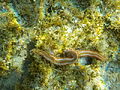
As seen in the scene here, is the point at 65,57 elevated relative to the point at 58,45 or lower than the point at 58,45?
lower

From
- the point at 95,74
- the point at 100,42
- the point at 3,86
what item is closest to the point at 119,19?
the point at 100,42

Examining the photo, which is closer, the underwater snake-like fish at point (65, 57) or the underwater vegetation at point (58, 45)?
the underwater snake-like fish at point (65, 57)

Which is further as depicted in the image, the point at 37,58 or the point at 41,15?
the point at 41,15

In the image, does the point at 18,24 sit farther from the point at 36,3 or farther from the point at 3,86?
the point at 3,86

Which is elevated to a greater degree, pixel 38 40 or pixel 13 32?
pixel 13 32

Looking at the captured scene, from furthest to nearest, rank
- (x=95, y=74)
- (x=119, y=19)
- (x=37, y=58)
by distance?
(x=119, y=19) → (x=95, y=74) → (x=37, y=58)

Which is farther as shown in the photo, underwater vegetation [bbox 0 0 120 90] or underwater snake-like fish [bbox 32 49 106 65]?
underwater vegetation [bbox 0 0 120 90]

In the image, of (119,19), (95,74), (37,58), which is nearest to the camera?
(37,58)

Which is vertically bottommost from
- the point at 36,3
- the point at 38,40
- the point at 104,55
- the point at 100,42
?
the point at 104,55
